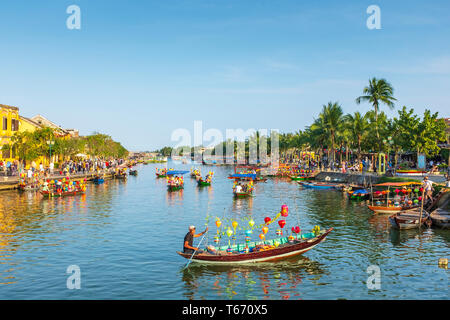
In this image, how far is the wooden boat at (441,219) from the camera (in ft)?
105

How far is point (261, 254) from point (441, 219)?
1783 cm

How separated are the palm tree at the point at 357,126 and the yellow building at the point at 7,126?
65529mm

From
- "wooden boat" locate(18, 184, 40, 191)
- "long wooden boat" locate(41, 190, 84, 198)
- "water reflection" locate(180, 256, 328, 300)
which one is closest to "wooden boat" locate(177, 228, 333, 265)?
"water reflection" locate(180, 256, 328, 300)

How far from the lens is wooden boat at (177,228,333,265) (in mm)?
22750

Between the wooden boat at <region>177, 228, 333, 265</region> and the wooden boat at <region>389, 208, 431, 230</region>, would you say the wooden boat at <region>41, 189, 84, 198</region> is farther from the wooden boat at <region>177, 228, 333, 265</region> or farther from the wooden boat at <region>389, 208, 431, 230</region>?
the wooden boat at <region>389, 208, 431, 230</region>

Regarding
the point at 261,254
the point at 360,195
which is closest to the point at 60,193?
the point at 261,254

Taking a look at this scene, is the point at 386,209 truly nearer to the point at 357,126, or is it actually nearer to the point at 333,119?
the point at 357,126

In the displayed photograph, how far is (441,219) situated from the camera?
106ft

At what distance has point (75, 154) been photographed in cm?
9019

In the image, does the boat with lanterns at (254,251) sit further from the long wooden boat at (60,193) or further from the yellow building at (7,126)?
the yellow building at (7,126)

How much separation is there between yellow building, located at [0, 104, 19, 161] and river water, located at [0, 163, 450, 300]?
94.0 ft
